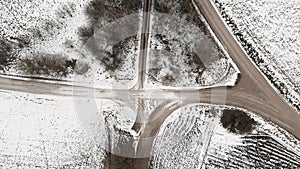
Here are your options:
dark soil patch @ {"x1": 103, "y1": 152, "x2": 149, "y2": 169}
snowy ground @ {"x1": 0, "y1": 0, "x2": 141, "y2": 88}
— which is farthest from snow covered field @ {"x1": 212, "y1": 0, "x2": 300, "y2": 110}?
dark soil patch @ {"x1": 103, "y1": 152, "x2": 149, "y2": 169}

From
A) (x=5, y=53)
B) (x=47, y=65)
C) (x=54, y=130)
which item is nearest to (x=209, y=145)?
(x=54, y=130)

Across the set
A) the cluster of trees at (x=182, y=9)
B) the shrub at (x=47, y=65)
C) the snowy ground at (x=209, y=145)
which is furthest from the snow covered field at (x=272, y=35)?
the shrub at (x=47, y=65)

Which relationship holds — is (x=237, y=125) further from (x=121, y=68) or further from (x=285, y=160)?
(x=121, y=68)

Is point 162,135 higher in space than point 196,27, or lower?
lower

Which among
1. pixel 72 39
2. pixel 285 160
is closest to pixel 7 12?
pixel 72 39

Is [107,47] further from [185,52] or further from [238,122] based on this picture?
[238,122]

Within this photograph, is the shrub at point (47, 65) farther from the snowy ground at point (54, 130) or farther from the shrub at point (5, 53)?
the snowy ground at point (54, 130)
